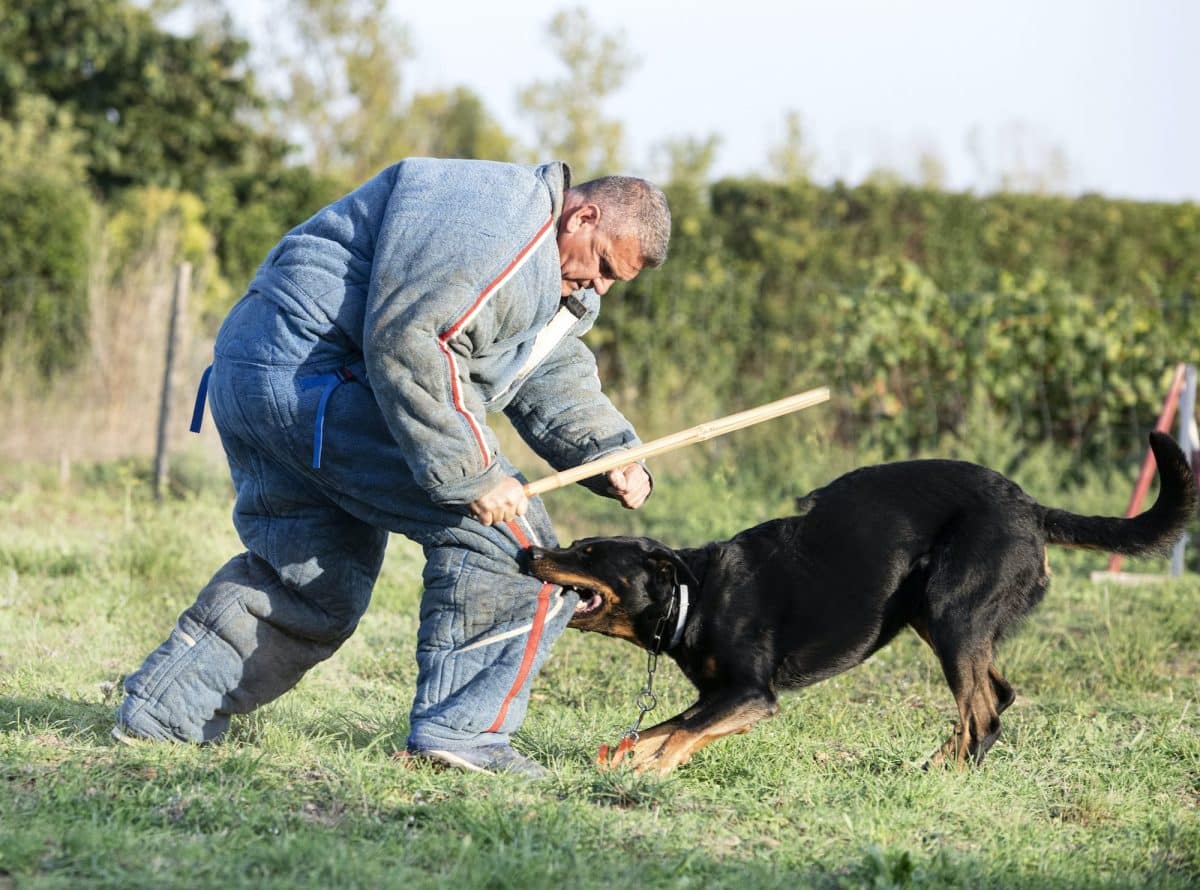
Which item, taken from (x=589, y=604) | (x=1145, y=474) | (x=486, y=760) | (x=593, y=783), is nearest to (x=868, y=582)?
(x=589, y=604)

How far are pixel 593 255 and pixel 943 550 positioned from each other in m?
1.49

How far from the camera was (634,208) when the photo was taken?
342 cm

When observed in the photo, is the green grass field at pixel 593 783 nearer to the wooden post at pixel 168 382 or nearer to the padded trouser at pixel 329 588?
the padded trouser at pixel 329 588

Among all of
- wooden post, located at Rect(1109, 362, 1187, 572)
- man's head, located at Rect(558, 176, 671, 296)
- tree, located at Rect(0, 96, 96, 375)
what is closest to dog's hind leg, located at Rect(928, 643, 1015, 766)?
man's head, located at Rect(558, 176, 671, 296)

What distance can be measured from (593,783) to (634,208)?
1493 millimetres

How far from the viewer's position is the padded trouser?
3.38m

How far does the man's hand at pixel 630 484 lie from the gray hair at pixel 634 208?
0.68 m

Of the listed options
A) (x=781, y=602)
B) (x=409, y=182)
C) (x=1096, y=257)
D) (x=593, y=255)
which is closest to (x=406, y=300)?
(x=409, y=182)

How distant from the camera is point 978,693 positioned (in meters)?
4.01

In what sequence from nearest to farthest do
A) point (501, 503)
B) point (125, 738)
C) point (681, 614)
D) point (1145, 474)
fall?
point (501, 503)
point (125, 738)
point (681, 614)
point (1145, 474)

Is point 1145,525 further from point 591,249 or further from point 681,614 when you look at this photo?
point 591,249

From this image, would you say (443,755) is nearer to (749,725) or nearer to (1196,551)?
(749,725)

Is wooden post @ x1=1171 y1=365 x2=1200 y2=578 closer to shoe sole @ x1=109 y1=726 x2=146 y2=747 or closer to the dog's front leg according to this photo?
the dog's front leg

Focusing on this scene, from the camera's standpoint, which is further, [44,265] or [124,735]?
[44,265]
